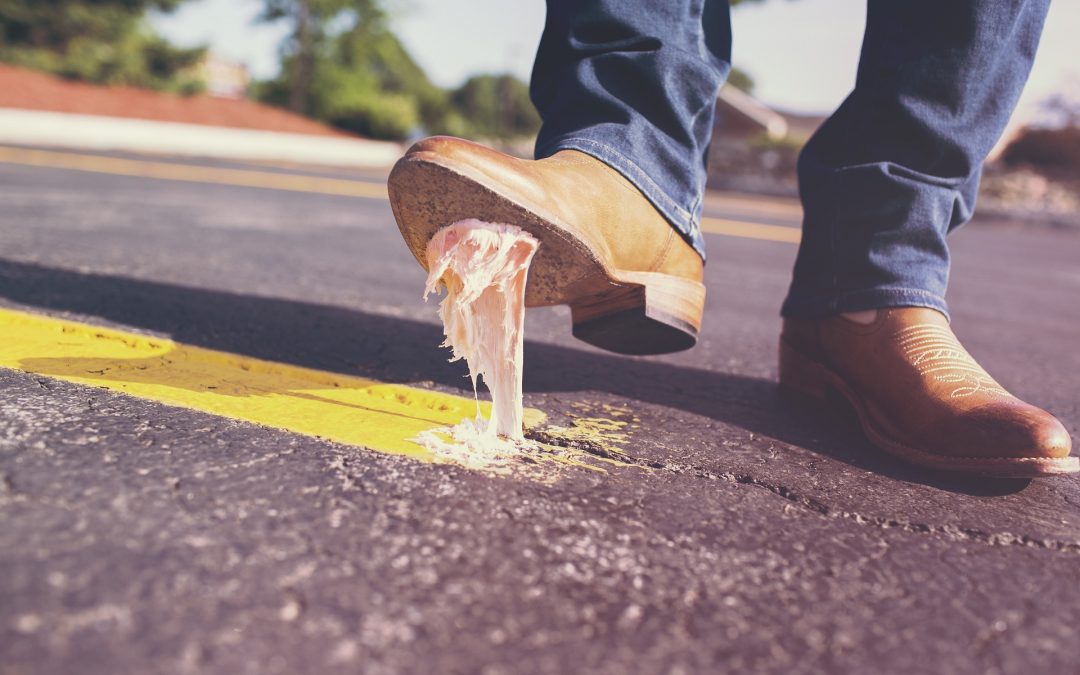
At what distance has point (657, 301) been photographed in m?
1.38

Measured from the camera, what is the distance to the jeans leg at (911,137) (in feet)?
4.55

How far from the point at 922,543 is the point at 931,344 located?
20.4 inches

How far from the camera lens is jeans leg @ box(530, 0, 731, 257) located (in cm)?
143

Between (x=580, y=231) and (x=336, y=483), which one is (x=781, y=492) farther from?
(x=336, y=483)

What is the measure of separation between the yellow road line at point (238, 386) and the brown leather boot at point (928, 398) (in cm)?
59

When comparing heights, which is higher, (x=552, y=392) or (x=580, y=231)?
(x=580, y=231)

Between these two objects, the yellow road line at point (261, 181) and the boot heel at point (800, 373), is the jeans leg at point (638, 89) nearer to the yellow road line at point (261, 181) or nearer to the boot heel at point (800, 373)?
the boot heel at point (800, 373)

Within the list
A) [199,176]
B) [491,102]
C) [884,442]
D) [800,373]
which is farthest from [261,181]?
[491,102]

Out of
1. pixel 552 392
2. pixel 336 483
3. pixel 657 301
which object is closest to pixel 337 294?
pixel 552 392

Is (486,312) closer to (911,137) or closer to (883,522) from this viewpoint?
(883,522)

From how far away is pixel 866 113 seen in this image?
4.87ft

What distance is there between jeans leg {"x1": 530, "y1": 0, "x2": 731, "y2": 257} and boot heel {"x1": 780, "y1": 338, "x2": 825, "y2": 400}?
1.16 feet

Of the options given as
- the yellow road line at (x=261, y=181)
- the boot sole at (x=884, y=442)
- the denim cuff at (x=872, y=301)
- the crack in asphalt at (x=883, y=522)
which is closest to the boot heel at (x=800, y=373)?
the boot sole at (x=884, y=442)

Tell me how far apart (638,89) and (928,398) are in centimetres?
72
